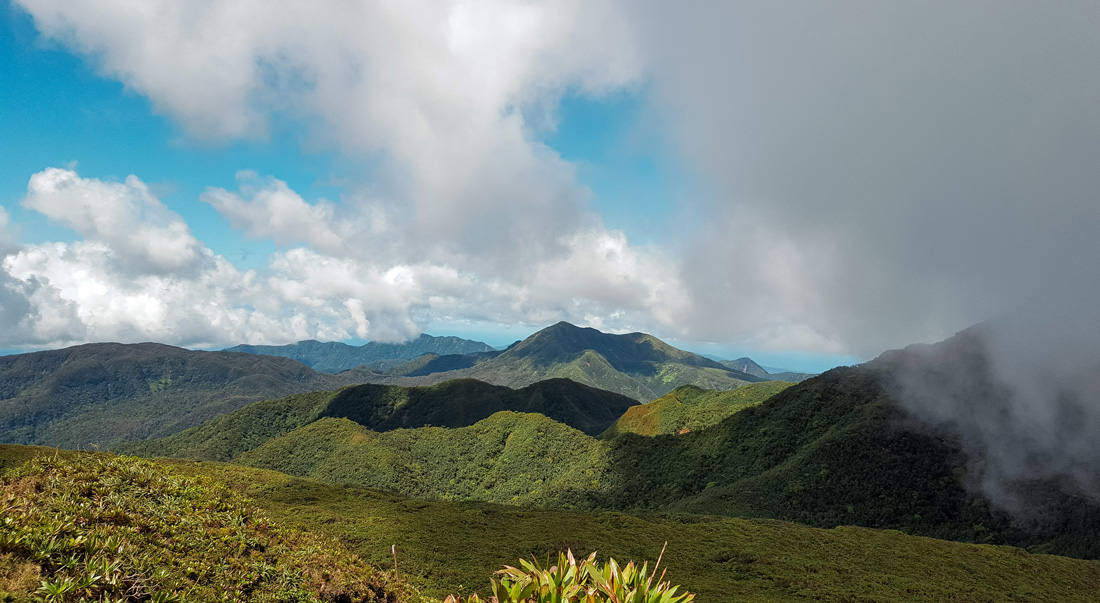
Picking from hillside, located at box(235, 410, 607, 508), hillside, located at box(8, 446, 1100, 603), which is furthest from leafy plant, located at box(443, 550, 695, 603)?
hillside, located at box(235, 410, 607, 508)

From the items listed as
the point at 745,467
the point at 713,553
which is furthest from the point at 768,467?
the point at 713,553

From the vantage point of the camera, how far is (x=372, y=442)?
434 feet

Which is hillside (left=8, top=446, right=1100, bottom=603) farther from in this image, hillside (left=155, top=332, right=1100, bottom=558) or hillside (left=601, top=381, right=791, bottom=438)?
hillside (left=601, top=381, right=791, bottom=438)

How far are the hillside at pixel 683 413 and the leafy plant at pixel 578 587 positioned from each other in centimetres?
12599

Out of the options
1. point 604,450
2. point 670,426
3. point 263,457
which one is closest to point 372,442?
point 263,457

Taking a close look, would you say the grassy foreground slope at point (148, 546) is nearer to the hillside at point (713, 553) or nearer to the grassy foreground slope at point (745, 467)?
the hillside at point (713, 553)

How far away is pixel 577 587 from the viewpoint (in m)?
5.65

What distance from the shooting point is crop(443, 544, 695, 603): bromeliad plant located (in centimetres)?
556

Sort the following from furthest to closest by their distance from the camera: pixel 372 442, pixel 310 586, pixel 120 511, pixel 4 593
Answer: pixel 372 442 → pixel 310 586 → pixel 120 511 → pixel 4 593

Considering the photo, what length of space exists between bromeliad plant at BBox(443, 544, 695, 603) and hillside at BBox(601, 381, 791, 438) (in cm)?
12597

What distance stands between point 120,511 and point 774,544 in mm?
48059

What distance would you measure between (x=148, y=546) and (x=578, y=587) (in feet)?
37.7

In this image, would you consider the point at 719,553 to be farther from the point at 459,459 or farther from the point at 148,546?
the point at 459,459

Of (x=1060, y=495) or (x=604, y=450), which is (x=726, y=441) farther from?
(x=1060, y=495)
